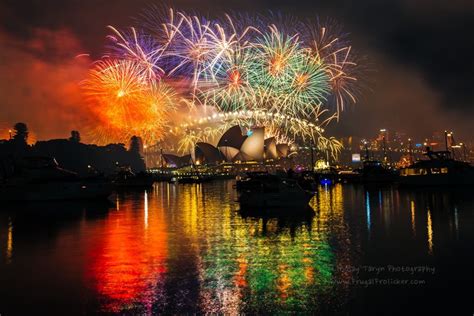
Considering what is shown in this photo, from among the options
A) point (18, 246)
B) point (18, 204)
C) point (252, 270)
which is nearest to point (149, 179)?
point (18, 204)

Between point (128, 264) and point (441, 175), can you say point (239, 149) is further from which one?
point (128, 264)

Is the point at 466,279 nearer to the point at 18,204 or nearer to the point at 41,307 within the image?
the point at 41,307

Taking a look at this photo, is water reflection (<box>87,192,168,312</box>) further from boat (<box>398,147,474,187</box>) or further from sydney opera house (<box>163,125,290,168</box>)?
sydney opera house (<box>163,125,290,168</box>)

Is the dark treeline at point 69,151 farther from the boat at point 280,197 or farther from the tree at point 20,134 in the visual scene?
the boat at point 280,197

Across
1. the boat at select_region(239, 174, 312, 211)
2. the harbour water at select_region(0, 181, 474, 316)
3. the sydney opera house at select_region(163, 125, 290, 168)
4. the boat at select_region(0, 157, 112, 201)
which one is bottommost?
the harbour water at select_region(0, 181, 474, 316)

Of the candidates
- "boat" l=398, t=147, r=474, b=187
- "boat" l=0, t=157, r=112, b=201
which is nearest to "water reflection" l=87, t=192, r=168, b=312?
"boat" l=0, t=157, r=112, b=201

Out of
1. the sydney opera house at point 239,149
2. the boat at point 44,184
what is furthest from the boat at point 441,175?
the sydney opera house at point 239,149

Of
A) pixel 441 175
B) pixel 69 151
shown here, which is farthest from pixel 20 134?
pixel 441 175
